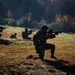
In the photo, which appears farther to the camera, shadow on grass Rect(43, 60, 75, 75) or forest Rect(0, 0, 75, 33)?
forest Rect(0, 0, 75, 33)

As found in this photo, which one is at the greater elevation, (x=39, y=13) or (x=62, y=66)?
(x=39, y=13)

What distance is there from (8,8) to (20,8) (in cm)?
524

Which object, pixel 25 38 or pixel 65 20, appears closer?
pixel 25 38

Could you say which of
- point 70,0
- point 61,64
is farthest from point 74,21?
point 61,64

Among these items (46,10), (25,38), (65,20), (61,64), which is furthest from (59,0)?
(61,64)

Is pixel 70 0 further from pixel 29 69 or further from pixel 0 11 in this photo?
pixel 29 69

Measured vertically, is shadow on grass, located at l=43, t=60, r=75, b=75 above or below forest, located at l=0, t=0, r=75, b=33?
below

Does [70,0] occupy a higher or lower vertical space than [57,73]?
higher

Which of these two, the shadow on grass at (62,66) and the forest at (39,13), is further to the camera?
the forest at (39,13)

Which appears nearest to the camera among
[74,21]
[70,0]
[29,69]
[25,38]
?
[29,69]

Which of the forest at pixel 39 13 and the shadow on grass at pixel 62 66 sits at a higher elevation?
the forest at pixel 39 13

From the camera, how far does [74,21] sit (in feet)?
208

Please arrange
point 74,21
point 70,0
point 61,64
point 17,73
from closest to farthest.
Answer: point 17,73
point 61,64
point 74,21
point 70,0

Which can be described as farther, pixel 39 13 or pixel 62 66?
pixel 39 13
